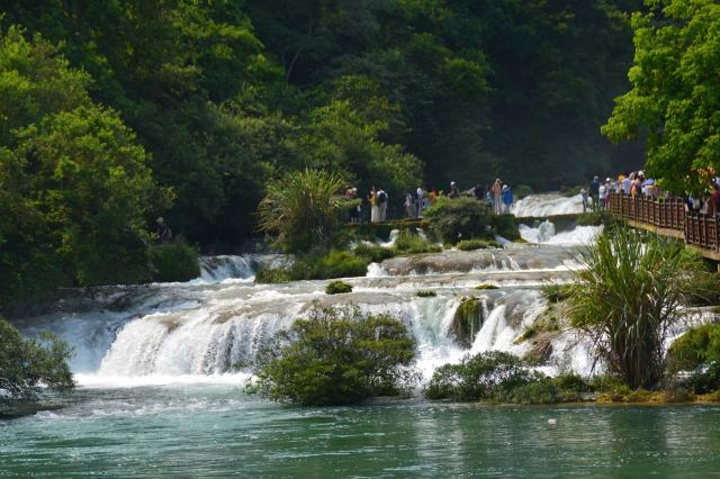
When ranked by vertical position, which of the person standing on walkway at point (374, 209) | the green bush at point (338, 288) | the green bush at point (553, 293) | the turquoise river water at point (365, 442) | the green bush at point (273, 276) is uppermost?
the person standing on walkway at point (374, 209)

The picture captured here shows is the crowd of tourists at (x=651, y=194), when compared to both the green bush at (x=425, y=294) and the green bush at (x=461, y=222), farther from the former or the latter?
the green bush at (x=425, y=294)

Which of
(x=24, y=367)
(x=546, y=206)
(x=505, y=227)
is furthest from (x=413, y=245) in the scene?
(x=546, y=206)

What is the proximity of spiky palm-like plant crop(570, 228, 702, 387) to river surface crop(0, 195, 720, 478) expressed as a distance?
152cm

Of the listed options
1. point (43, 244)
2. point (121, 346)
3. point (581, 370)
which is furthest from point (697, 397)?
point (43, 244)

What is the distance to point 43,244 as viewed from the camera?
44.4 m

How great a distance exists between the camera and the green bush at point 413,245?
52.9 m

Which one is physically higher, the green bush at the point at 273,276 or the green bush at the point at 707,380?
the green bush at the point at 273,276

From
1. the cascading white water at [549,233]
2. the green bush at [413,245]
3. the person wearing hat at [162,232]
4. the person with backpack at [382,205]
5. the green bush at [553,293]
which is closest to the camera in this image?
the green bush at [553,293]

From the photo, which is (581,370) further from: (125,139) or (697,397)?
(125,139)

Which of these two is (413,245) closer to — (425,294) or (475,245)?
(475,245)

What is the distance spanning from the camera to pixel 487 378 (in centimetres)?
3059

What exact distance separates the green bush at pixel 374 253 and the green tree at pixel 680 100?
60.2ft

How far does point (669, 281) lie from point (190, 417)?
9341 millimetres

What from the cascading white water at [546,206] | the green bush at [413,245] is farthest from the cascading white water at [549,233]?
the cascading white water at [546,206]
